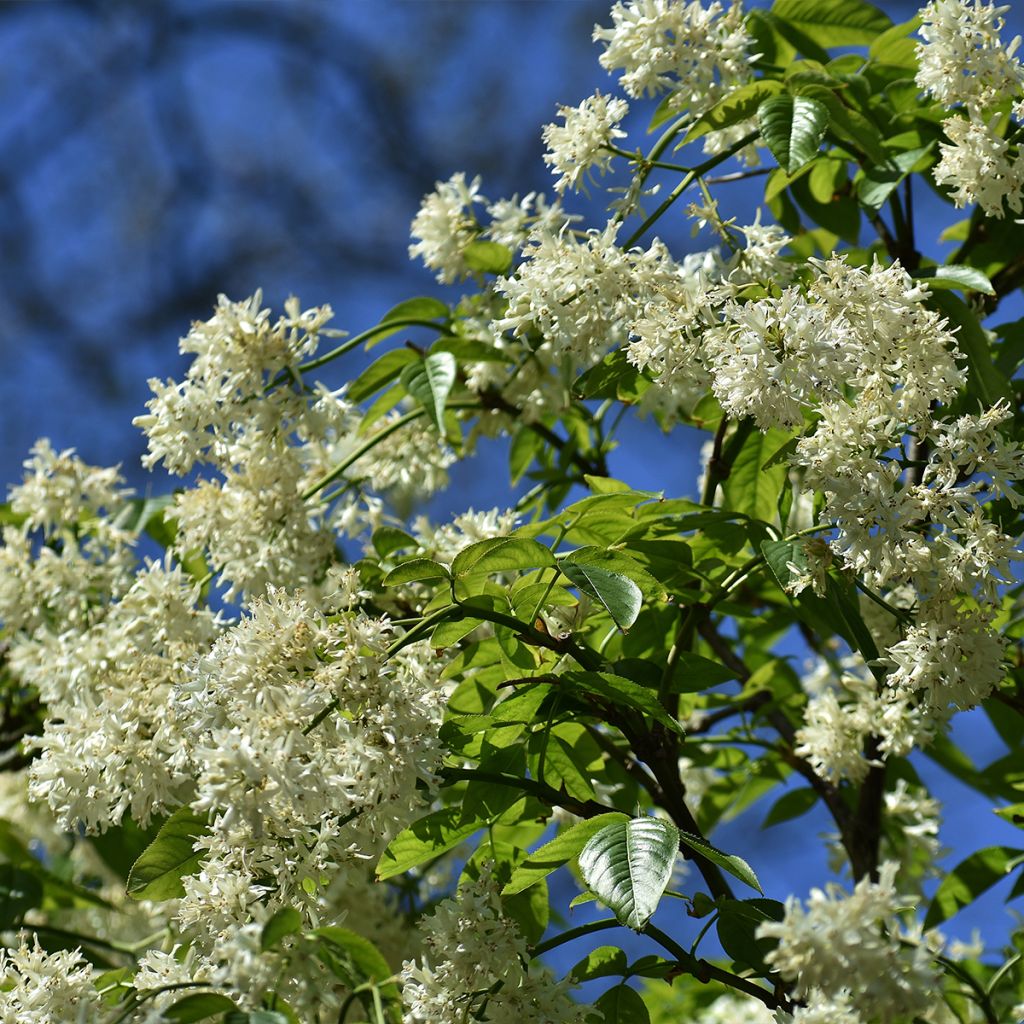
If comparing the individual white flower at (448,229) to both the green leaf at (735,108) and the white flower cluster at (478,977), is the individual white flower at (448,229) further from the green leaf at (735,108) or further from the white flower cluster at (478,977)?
the white flower cluster at (478,977)

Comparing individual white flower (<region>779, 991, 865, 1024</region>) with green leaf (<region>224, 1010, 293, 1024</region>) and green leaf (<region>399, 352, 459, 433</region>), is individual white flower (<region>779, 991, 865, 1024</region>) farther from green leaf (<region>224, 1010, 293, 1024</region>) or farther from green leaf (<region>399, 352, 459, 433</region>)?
green leaf (<region>399, 352, 459, 433</region>)

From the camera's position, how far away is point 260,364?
4.39 feet

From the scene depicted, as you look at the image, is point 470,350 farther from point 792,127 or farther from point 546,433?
point 792,127

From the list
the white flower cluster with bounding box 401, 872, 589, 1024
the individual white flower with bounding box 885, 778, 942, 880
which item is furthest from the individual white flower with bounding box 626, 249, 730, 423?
the individual white flower with bounding box 885, 778, 942, 880

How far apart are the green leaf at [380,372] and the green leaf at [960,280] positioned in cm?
56

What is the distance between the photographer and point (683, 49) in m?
1.24

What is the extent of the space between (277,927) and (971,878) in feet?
2.74

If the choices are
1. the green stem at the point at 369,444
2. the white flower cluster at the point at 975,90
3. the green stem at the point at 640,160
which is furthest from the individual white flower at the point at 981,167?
the green stem at the point at 369,444

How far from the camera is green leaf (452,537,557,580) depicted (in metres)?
1.01

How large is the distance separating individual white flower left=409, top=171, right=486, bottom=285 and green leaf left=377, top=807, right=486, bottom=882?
0.69m

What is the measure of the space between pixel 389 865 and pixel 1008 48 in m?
0.88

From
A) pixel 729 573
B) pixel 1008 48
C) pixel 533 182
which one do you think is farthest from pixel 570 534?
pixel 533 182

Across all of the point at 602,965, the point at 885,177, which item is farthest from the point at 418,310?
the point at 602,965

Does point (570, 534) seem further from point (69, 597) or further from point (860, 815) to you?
point (69, 597)
